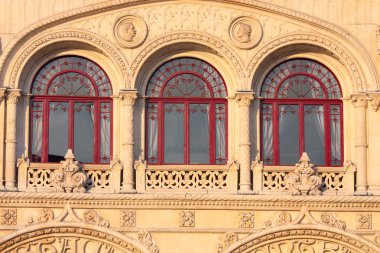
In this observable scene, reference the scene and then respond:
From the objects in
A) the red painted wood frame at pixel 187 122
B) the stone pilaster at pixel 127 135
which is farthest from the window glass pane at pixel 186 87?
the stone pilaster at pixel 127 135

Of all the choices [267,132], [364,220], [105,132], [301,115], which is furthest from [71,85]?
[364,220]

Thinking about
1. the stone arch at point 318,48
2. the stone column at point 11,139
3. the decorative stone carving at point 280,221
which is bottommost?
the decorative stone carving at point 280,221

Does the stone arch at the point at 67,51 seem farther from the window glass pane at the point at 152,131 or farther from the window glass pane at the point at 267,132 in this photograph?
the window glass pane at the point at 267,132

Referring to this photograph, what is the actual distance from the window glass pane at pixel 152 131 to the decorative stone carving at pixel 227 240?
86.5 inches

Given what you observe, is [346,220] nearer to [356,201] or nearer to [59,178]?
[356,201]

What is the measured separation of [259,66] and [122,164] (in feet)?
11.3

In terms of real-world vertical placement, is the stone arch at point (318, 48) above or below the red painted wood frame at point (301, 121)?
above

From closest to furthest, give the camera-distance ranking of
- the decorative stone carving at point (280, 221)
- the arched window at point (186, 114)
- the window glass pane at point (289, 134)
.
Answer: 1. the decorative stone carving at point (280, 221)
2. the arched window at point (186, 114)
3. the window glass pane at point (289, 134)

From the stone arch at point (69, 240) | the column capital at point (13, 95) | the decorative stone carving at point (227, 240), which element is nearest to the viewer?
the stone arch at point (69, 240)

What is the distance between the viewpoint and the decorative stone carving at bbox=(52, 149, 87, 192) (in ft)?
103

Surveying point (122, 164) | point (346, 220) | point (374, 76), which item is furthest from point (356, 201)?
point (122, 164)

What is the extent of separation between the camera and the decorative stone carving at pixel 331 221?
31469 millimetres

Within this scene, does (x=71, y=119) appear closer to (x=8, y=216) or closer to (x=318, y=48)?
(x=8, y=216)

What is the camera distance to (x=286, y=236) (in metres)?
31.5
